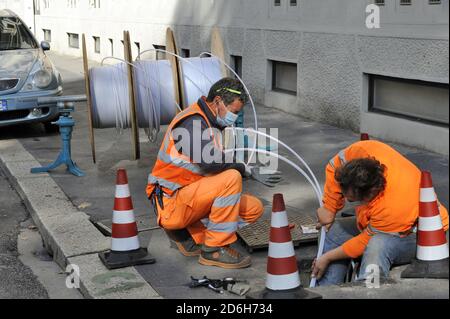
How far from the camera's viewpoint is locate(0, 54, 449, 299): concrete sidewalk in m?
5.21

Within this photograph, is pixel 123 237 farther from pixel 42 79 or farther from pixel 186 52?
pixel 186 52

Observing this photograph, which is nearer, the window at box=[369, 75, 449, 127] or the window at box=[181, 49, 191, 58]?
the window at box=[369, 75, 449, 127]

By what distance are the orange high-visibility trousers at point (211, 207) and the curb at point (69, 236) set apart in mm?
491

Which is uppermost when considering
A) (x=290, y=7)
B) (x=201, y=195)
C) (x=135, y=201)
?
(x=290, y=7)

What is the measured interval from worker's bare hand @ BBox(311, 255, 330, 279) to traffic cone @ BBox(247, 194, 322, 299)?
0.48 m

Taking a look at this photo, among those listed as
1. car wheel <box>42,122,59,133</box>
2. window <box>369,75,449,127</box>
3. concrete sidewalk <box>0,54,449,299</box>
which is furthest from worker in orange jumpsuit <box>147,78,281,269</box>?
car wheel <box>42,122,59,133</box>

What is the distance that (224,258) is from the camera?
18.3 ft

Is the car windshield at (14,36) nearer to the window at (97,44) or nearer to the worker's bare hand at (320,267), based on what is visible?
the worker's bare hand at (320,267)

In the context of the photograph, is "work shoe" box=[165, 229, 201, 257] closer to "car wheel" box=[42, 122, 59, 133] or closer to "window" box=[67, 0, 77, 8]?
"car wheel" box=[42, 122, 59, 133]

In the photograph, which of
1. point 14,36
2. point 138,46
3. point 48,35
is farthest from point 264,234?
point 48,35

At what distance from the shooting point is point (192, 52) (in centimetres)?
1532

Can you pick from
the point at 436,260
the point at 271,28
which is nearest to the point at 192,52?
the point at 271,28
